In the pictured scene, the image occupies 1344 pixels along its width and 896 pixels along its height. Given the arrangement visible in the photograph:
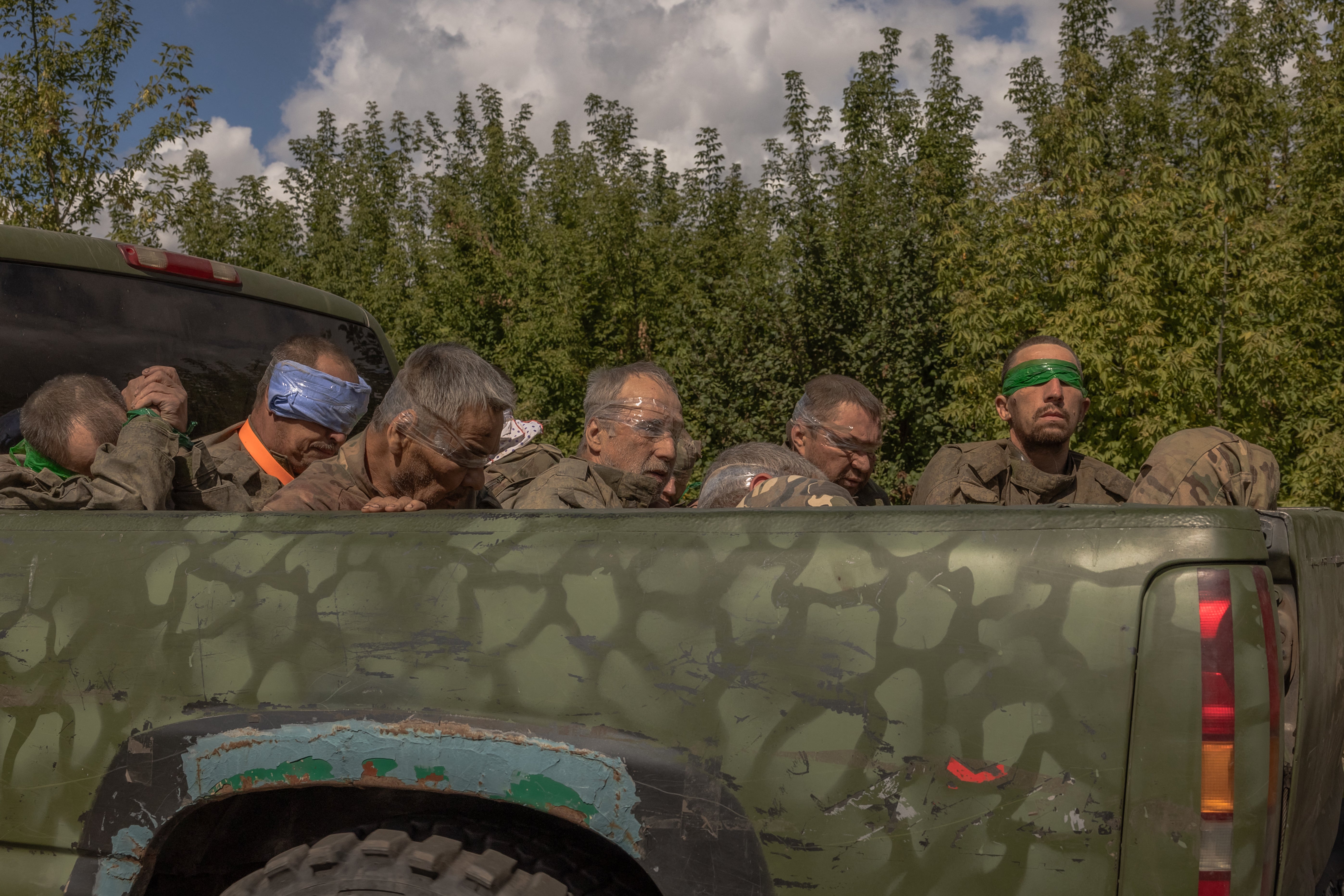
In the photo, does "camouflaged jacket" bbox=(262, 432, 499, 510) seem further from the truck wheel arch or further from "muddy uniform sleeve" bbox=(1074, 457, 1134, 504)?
"muddy uniform sleeve" bbox=(1074, 457, 1134, 504)

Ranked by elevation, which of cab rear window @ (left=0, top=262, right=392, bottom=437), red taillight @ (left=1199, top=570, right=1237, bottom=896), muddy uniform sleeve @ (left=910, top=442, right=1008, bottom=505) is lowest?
red taillight @ (left=1199, top=570, right=1237, bottom=896)

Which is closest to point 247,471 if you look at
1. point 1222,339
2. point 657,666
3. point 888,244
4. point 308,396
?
point 308,396

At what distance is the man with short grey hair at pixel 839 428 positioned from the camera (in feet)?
12.8

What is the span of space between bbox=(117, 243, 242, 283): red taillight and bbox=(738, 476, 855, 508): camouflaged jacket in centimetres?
226

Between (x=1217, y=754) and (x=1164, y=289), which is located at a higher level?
(x=1164, y=289)

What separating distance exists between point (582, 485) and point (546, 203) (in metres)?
18.7

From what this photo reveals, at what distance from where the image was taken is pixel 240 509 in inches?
116

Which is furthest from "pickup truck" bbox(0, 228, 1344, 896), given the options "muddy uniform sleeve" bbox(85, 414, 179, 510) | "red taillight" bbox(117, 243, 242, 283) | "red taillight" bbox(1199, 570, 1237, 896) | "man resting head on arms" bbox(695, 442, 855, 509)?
"red taillight" bbox(117, 243, 242, 283)

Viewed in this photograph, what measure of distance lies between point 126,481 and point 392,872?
144cm

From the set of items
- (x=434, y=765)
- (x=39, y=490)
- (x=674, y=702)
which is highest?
(x=39, y=490)

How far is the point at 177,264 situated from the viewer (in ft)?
12.5

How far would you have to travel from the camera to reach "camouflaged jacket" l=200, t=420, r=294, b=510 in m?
3.11

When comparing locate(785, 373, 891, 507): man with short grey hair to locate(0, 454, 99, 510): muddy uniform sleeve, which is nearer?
locate(0, 454, 99, 510): muddy uniform sleeve

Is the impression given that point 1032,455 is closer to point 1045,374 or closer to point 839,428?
point 1045,374
